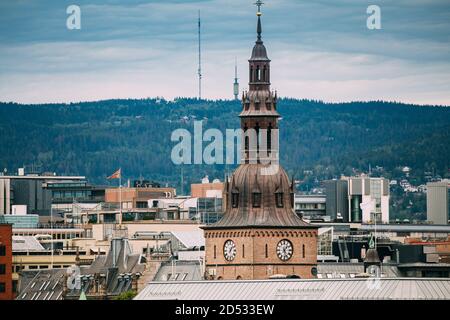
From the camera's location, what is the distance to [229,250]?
15312 cm

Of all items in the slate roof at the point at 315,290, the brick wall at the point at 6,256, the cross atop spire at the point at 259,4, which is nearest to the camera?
the slate roof at the point at 315,290

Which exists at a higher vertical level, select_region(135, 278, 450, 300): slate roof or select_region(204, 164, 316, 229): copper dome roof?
select_region(204, 164, 316, 229): copper dome roof

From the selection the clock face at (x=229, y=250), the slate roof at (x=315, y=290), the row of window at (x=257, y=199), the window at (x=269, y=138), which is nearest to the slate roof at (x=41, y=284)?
the clock face at (x=229, y=250)

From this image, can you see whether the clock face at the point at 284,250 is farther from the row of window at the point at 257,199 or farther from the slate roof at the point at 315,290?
the slate roof at the point at 315,290

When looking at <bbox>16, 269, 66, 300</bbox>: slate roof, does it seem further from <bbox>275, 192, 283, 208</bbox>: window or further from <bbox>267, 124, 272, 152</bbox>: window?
<bbox>267, 124, 272, 152</bbox>: window

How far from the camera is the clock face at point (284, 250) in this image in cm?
15162

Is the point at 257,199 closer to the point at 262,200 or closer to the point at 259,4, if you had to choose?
the point at 262,200

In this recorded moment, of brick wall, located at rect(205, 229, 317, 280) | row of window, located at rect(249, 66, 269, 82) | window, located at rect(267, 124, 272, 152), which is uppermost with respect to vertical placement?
row of window, located at rect(249, 66, 269, 82)

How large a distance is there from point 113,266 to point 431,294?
67.7 metres

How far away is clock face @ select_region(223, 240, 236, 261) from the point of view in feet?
500

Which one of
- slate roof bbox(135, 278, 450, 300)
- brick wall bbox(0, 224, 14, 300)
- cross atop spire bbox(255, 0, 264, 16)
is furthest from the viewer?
brick wall bbox(0, 224, 14, 300)

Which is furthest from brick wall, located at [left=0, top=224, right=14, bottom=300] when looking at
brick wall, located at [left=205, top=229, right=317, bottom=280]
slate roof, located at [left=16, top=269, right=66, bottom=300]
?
brick wall, located at [left=205, top=229, right=317, bottom=280]
